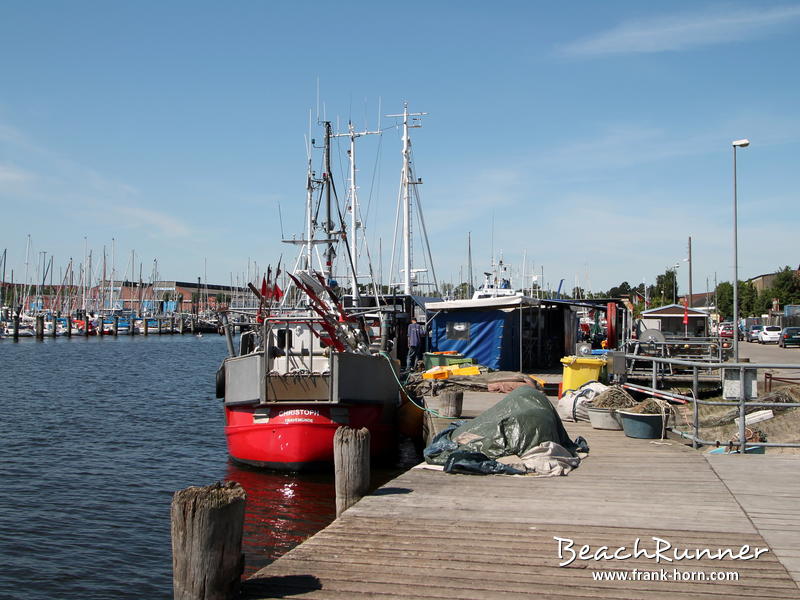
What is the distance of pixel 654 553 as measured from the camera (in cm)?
636

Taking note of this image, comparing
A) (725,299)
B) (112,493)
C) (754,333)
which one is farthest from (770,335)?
(112,493)

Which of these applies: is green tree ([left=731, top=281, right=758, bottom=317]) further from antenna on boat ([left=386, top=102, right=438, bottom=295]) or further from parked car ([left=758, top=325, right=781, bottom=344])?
antenna on boat ([left=386, top=102, right=438, bottom=295])

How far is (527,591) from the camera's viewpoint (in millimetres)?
5555

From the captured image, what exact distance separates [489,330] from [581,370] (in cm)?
825

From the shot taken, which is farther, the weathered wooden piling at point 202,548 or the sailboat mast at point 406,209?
the sailboat mast at point 406,209

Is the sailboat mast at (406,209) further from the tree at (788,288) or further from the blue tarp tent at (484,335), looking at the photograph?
the tree at (788,288)

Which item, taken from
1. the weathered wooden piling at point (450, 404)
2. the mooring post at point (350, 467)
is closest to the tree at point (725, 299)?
the weathered wooden piling at point (450, 404)

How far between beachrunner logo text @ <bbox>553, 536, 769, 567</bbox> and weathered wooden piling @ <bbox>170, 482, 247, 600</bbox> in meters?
2.61

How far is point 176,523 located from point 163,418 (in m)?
20.4

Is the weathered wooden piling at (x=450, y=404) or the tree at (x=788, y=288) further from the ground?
the tree at (x=788, y=288)

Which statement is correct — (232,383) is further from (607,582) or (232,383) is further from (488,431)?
(607,582)

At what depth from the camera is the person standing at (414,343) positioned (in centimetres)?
2736

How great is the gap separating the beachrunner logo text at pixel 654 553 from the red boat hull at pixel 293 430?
25.8 feet

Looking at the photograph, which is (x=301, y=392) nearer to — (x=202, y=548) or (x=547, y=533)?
(x=547, y=533)
